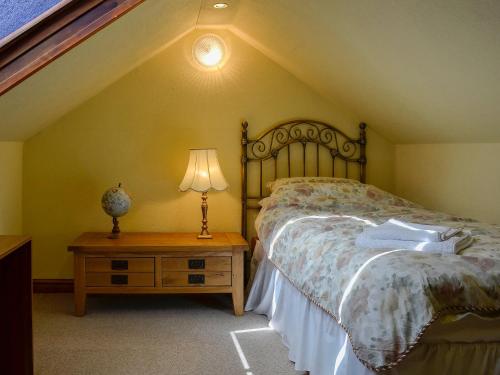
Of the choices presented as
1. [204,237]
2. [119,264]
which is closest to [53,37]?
[119,264]

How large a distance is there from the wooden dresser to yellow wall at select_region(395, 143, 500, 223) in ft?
8.29

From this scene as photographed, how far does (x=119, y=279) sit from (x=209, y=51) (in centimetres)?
175

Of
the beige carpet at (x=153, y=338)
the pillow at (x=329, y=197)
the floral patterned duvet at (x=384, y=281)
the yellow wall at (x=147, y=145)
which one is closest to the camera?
the floral patterned duvet at (x=384, y=281)

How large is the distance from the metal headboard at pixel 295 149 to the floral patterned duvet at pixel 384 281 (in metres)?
1.24

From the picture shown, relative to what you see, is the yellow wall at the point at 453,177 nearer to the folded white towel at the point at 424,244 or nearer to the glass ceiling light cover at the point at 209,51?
the folded white towel at the point at 424,244

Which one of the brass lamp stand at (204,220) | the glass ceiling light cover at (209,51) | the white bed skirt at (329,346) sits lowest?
the white bed skirt at (329,346)

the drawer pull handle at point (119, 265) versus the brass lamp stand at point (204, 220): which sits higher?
the brass lamp stand at point (204, 220)

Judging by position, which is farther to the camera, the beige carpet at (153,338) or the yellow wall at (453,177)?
the yellow wall at (453,177)

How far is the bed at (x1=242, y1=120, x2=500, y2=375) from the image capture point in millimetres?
2094

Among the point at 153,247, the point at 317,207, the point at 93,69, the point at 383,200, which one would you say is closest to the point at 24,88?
the point at 93,69

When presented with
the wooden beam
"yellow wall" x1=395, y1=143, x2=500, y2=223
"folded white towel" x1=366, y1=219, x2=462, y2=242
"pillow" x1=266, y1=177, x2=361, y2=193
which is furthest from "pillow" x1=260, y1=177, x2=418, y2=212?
the wooden beam

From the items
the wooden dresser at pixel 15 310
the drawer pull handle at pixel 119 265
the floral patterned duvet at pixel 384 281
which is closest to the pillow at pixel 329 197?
the floral patterned duvet at pixel 384 281

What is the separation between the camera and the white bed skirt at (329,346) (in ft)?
7.05

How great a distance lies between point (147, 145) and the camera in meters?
4.52
